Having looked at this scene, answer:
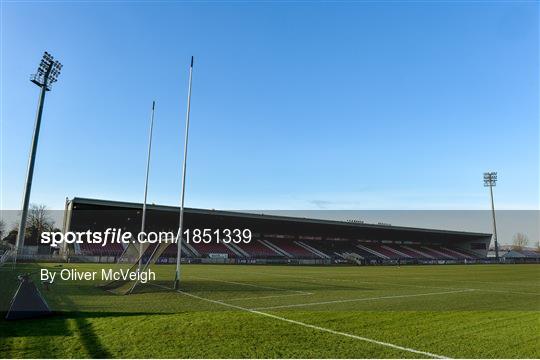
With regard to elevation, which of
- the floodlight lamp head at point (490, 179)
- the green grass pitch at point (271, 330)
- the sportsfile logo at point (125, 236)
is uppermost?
the floodlight lamp head at point (490, 179)

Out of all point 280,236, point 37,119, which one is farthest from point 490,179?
point 37,119

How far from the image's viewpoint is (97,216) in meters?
61.8

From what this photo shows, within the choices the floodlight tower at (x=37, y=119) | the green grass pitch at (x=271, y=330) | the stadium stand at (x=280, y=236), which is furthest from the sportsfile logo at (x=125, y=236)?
the green grass pitch at (x=271, y=330)

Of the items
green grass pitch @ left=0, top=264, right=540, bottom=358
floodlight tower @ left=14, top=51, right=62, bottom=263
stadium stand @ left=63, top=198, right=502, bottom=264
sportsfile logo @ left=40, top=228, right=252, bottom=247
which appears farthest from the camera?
stadium stand @ left=63, top=198, right=502, bottom=264

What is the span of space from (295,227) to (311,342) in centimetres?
7357

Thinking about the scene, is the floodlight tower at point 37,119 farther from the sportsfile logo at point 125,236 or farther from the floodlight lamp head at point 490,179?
the floodlight lamp head at point 490,179

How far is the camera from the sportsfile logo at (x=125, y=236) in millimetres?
59625

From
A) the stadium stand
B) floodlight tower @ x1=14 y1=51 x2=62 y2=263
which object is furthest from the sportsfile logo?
floodlight tower @ x1=14 y1=51 x2=62 y2=263

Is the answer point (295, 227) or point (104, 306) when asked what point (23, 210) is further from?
point (295, 227)

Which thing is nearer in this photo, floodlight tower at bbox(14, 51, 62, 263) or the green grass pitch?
the green grass pitch

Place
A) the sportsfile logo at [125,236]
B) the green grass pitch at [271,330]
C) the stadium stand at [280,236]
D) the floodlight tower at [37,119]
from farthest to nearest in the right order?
the stadium stand at [280,236] → the sportsfile logo at [125,236] → the floodlight tower at [37,119] → the green grass pitch at [271,330]

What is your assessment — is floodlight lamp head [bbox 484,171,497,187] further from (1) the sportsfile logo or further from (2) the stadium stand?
(1) the sportsfile logo

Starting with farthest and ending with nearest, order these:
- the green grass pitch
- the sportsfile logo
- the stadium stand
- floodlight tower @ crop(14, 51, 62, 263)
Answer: the stadium stand < the sportsfile logo < floodlight tower @ crop(14, 51, 62, 263) < the green grass pitch

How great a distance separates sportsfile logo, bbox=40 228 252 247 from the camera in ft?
196
